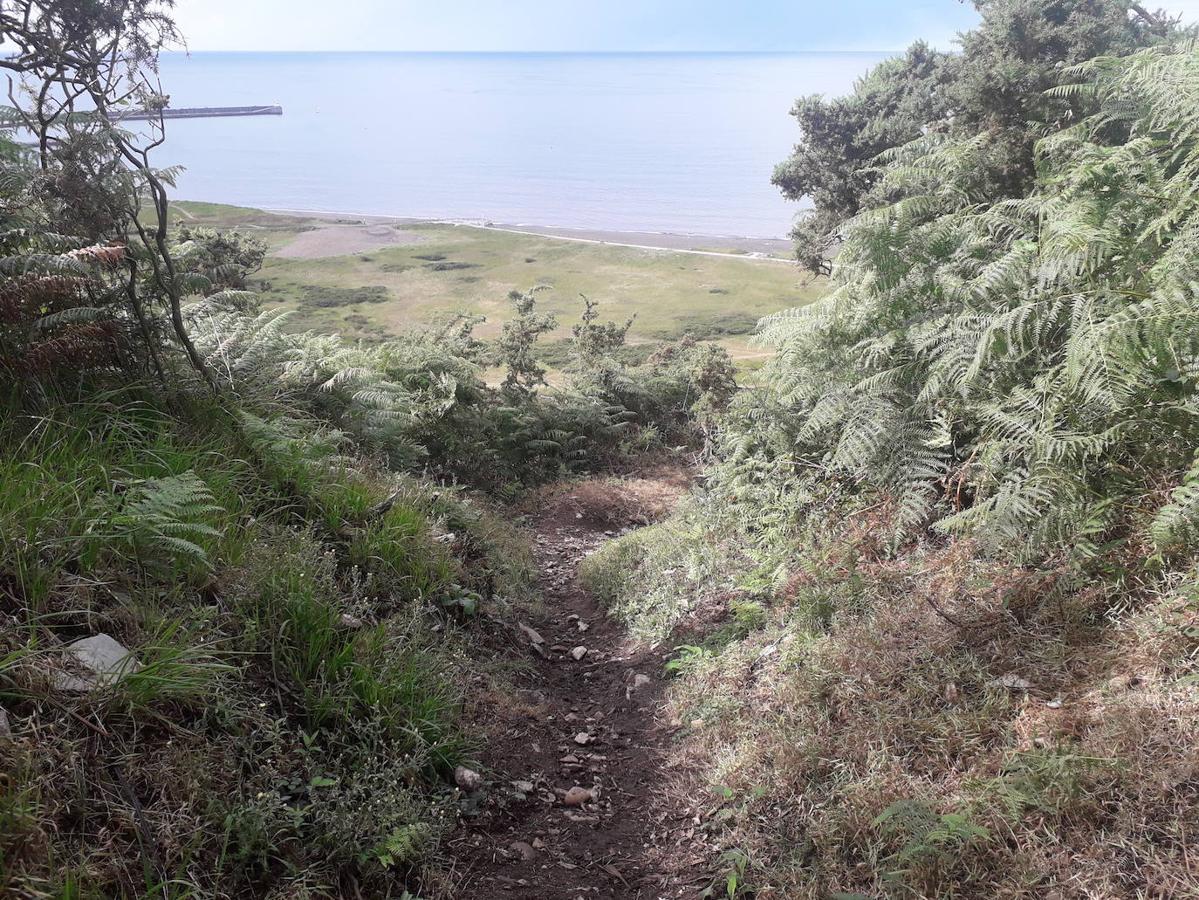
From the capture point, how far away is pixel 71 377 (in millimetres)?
4285

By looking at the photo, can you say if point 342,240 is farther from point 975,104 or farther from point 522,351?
point 975,104

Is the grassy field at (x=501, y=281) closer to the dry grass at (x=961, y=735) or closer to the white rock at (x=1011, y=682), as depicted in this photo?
the dry grass at (x=961, y=735)

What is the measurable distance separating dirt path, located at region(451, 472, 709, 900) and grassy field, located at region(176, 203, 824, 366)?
2075 centimetres

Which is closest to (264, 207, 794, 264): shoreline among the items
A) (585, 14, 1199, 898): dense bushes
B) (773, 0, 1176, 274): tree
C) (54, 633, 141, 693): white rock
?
(773, 0, 1176, 274): tree

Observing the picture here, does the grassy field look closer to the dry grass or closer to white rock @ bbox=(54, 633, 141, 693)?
the dry grass

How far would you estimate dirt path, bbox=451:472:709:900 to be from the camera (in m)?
3.18

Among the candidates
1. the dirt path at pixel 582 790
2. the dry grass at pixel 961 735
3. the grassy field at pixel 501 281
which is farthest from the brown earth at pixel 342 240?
the dry grass at pixel 961 735

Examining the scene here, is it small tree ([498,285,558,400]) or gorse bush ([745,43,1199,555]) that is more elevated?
gorse bush ([745,43,1199,555])

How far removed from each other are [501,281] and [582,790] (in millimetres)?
39857

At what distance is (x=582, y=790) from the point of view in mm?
3840

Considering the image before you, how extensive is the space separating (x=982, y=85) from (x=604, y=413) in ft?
28.1

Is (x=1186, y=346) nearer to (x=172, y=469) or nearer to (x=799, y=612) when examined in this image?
(x=799, y=612)

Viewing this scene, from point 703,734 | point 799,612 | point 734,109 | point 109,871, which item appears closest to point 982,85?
point 799,612

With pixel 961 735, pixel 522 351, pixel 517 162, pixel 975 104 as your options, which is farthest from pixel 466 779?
pixel 517 162
